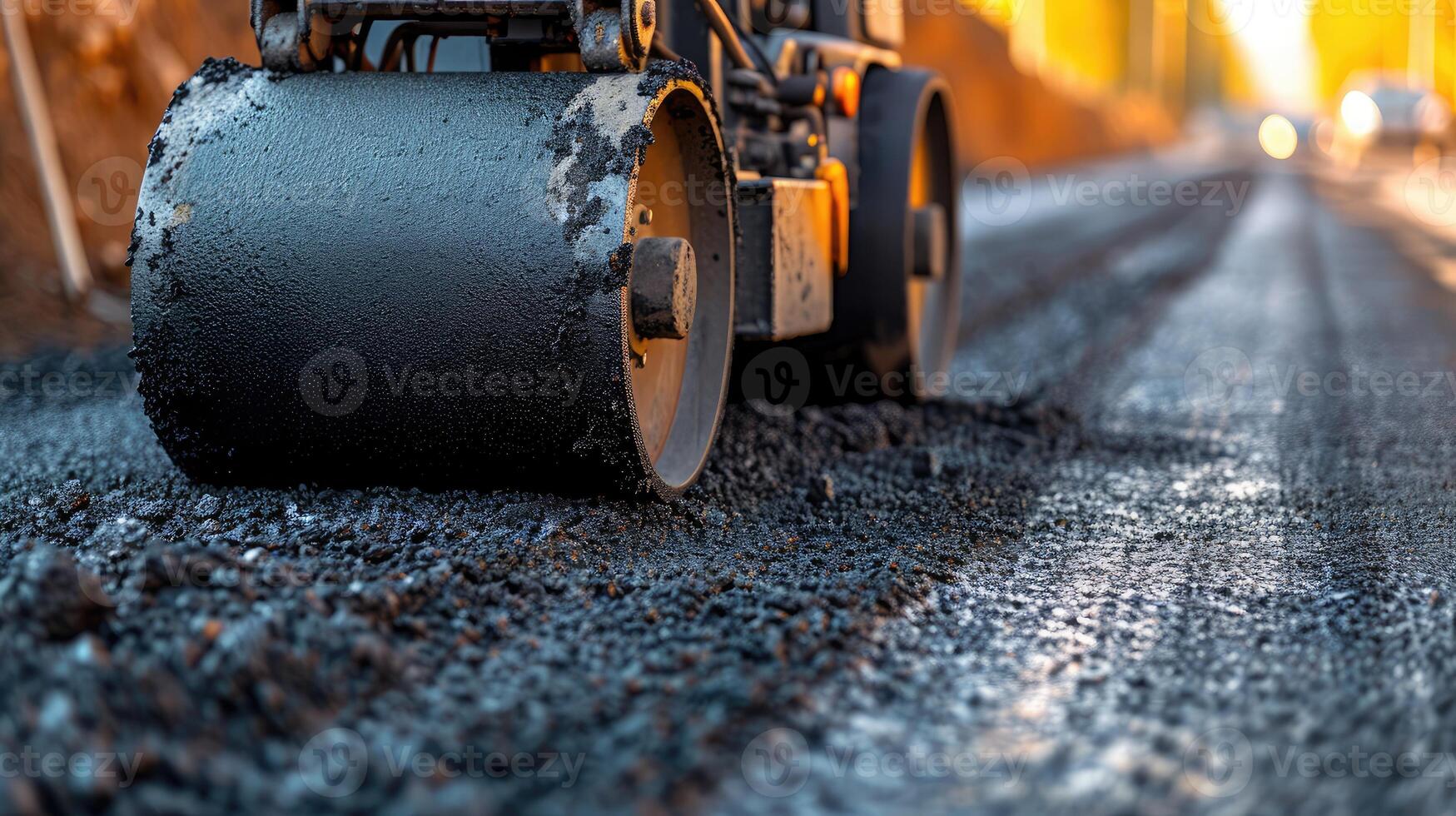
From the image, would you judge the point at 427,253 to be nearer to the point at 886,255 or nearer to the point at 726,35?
the point at 726,35

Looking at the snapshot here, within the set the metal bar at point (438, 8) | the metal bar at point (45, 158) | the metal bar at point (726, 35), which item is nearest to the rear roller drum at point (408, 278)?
the metal bar at point (438, 8)

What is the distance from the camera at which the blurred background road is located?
77.0 inches

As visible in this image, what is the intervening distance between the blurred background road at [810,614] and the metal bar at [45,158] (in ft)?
3.91

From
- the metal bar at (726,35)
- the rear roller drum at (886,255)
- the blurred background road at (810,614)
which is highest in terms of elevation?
the metal bar at (726,35)

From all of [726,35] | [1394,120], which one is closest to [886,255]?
[726,35]

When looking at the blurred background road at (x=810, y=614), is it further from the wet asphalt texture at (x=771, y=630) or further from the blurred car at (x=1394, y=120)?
the blurred car at (x=1394, y=120)

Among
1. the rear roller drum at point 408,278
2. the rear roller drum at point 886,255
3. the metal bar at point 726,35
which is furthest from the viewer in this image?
the rear roller drum at point 886,255

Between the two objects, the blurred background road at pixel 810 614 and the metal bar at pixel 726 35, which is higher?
the metal bar at pixel 726 35

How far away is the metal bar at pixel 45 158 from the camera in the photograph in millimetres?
6898

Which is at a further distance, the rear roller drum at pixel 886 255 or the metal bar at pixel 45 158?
the metal bar at pixel 45 158

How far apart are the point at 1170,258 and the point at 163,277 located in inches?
372

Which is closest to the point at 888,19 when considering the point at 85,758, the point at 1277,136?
the point at 85,758

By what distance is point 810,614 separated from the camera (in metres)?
2.59

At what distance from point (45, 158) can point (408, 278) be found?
526 cm
